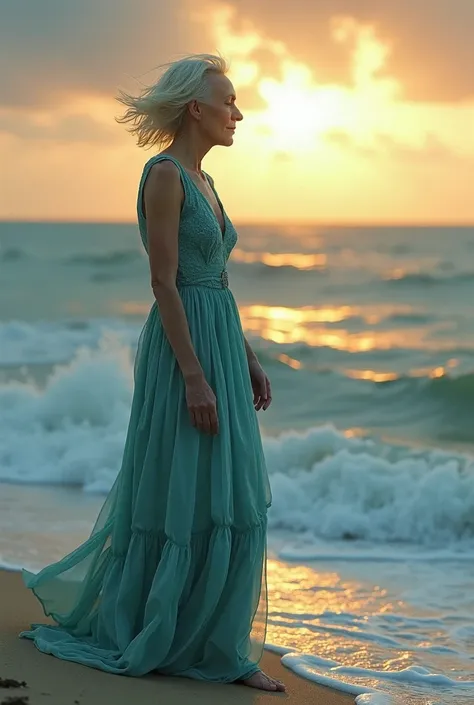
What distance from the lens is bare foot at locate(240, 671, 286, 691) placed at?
3.89 metres

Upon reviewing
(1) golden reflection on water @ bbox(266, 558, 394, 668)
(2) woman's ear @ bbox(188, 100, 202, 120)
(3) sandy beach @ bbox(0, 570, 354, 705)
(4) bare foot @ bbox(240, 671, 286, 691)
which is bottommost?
(3) sandy beach @ bbox(0, 570, 354, 705)

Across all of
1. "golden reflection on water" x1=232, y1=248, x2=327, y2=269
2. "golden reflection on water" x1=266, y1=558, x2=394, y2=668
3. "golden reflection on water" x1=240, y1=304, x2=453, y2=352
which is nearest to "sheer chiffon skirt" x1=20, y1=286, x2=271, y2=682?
"golden reflection on water" x1=266, y1=558, x2=394, y2=668

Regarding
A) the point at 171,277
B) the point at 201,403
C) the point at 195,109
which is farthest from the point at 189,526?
the point at 195,109

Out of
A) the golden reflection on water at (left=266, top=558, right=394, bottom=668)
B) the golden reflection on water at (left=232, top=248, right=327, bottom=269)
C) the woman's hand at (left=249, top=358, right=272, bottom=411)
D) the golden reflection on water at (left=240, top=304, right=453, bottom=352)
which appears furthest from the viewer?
the golden reflection on water at (left=232, top=248, right=327, bottom=269)

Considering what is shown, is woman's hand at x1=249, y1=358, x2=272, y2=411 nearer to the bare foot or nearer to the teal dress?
the teal dress

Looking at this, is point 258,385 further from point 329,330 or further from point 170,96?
point 329,330

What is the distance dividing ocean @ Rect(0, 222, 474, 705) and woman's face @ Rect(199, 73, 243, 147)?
200cm

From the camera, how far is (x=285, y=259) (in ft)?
120

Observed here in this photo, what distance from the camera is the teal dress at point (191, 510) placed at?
149 inches

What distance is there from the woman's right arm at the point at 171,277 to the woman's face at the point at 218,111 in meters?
0.24

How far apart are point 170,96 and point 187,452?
1192mm

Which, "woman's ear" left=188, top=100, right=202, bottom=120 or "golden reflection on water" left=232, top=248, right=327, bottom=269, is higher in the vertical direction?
"golden reflection on water" left=232, top=248, right=327, bottom=269

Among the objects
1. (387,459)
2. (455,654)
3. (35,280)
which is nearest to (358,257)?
(35,280)

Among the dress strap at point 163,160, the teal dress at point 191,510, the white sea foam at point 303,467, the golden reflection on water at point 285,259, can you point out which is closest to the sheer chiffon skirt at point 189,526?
the teal dress at point 191,510
